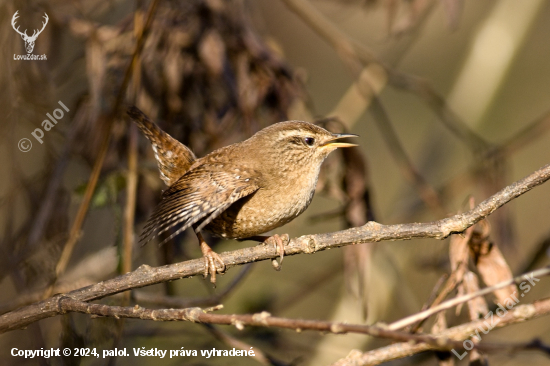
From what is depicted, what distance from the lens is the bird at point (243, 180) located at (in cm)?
256

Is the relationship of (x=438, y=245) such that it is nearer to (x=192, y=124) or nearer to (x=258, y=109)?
(x=258, y=109)

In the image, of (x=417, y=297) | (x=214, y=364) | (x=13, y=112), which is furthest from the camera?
(x=417, y=297)

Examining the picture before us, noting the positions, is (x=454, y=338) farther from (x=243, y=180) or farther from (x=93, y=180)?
(x=93, y=180)

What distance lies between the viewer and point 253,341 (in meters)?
3.79

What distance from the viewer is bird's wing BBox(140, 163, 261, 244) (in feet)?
8.06

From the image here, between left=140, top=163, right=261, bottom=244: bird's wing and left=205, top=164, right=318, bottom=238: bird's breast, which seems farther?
left=205, top=164, right=318, bottom=238: bird's breast

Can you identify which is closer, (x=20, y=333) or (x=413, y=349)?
(x=413, y=349)

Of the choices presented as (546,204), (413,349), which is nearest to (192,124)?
(413,349)

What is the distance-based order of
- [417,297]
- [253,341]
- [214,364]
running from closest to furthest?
[253,341]
[214,364]
[417,297]

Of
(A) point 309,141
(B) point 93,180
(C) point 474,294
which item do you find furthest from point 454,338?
(B) point 93,180

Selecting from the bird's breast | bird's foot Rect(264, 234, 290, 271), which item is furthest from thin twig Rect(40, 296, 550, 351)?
the bird's breast

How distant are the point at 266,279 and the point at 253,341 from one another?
1.94 feet

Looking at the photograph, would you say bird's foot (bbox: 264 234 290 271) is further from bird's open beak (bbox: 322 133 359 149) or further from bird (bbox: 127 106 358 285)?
bird's open beak (bbox: 322 133 359 149)

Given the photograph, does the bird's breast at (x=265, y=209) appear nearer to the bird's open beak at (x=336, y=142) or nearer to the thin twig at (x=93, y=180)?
the bird's open beak at (x=336, y=142)
